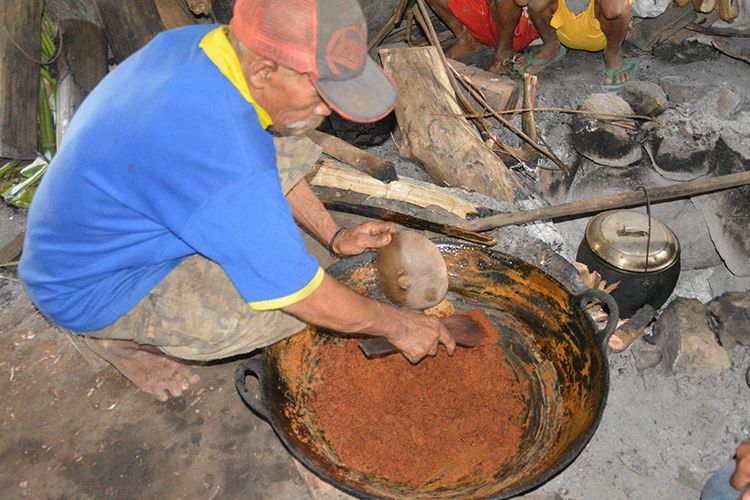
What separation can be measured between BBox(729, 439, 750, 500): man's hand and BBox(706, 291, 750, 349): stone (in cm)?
103

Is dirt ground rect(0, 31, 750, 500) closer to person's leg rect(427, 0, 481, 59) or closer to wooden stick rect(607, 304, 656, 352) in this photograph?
wooden stick rect(607, 304, 656, 352)

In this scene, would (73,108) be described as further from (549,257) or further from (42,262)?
(549,257)

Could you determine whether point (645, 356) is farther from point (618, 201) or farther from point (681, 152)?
point (681, 152)

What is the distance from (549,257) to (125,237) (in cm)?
189

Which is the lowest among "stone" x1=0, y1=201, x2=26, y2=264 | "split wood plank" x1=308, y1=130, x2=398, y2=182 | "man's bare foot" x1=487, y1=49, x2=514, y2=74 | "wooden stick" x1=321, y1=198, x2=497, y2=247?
"man's bare foot" x1=487, y1=49, x2=514, y2=74

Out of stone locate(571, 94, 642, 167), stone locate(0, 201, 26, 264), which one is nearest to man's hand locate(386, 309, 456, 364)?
stone locate(571, 94, 642, 167)

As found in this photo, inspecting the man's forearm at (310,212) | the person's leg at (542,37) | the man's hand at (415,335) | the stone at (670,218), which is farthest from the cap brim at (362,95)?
the person's leg at (542,37)

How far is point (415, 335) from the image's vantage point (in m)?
2.19

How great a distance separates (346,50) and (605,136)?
6.97ft

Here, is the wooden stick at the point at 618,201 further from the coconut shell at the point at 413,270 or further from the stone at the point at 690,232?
the stone at the point at 690,232

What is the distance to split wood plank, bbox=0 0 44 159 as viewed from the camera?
364cm

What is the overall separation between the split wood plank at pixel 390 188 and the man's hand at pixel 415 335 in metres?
0.98

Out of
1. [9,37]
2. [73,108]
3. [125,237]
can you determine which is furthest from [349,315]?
[9,37]

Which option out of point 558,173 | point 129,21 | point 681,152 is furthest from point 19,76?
point 681,152
